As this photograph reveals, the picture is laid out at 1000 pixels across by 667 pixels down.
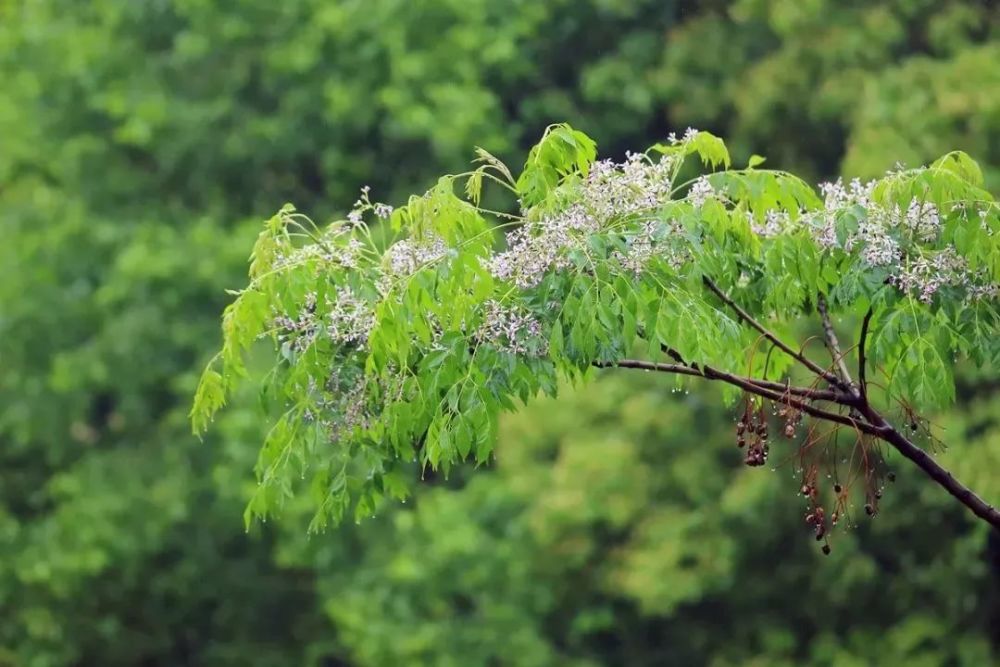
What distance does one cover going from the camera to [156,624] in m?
18.6

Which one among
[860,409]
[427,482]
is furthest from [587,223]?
[427,482]

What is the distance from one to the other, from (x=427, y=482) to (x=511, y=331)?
1386cm

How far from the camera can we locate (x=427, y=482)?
19.0m

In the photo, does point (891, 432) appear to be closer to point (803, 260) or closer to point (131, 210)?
point (803, 260)

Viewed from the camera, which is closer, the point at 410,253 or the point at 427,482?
Answer: the point at 410,253

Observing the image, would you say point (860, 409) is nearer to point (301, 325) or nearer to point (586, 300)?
point (586, 300)

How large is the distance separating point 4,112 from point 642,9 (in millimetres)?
6855

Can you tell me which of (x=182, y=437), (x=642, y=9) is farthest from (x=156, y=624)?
(x=642, y=9)

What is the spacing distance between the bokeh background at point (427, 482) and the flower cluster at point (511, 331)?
8481 millimetres

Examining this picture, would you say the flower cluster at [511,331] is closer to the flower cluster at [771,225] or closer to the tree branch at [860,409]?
the tree branch at [860,409]

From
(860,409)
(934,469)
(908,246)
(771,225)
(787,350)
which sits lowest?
(934,469)

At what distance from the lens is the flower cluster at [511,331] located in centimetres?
529

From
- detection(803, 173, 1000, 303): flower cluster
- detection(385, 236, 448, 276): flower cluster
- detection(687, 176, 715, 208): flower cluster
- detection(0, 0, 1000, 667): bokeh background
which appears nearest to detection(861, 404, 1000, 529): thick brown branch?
detection(803, 173, 1000, 303): flower cluster

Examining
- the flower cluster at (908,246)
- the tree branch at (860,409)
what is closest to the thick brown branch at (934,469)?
the tree branch at (860,409)
